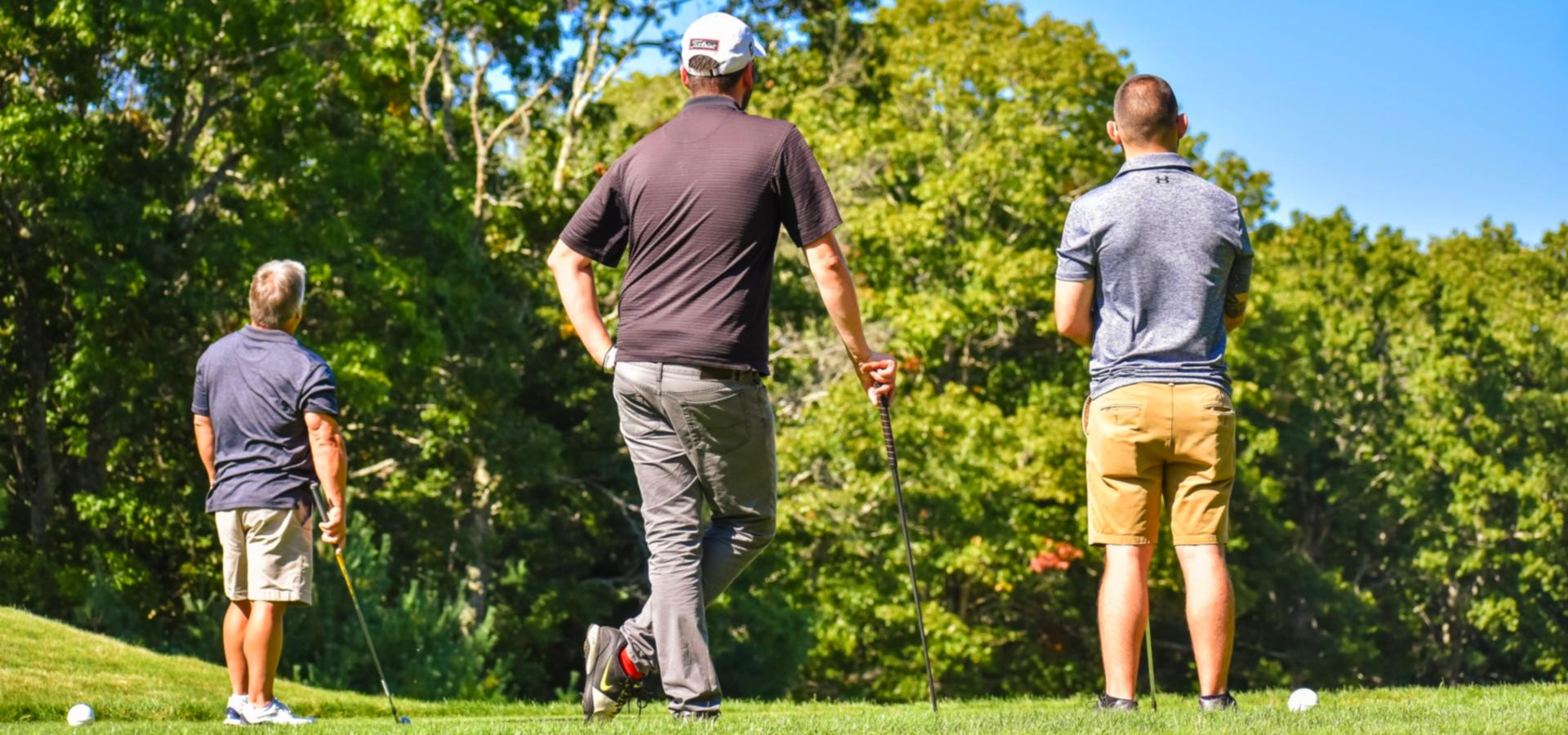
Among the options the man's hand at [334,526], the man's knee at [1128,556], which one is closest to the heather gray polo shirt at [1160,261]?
the man's knee at [1128,556]

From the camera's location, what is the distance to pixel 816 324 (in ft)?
97.4

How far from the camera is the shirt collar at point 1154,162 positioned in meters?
5.54

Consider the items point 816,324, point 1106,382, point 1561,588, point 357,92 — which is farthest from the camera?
point 1561,588

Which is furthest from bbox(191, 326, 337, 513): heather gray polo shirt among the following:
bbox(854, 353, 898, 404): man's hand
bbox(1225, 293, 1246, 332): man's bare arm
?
bbox(1225, 293, 1246, 332): man's bare arm

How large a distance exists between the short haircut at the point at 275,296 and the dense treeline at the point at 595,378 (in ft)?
30.0

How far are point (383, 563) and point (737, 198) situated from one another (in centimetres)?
1312

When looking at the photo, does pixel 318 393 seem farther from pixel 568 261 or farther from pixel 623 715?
pixel 623 715

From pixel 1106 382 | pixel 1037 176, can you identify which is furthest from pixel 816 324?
pixel 1106 382

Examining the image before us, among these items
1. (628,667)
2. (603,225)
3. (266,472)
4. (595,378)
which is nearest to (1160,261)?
(603,225)

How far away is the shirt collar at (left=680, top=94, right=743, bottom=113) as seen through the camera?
5339mm

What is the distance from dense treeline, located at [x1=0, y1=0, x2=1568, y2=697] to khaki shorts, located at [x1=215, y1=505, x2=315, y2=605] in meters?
8.92

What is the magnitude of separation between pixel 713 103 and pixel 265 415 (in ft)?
8.36

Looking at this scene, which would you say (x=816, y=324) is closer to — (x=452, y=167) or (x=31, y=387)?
(x=452, y=167)

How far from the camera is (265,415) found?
677 cm
